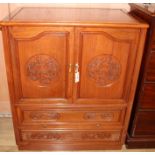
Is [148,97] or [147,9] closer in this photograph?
[147,9]

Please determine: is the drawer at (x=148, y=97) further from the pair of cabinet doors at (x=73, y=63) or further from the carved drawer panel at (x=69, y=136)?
the carved drawer panel at (x=69, y=136)

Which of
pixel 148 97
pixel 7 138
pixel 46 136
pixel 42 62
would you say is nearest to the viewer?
pixel 42 62

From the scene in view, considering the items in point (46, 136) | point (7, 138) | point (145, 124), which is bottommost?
point (7, 138)

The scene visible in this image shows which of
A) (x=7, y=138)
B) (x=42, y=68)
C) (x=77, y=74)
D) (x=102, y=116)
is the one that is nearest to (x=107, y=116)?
(x=102, y=116)

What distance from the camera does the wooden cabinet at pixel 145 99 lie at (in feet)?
4.18

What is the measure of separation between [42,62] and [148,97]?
2.61 ft

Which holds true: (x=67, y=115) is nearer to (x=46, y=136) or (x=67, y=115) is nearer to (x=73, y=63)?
(x=46, y=136)

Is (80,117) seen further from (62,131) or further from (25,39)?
(25,39)

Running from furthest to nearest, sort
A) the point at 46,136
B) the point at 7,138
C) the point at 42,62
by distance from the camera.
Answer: the point at 7,138 < the point at 46,136 < the point at 42,62

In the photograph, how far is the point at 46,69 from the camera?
1.28 metres

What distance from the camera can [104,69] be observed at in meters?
1.30

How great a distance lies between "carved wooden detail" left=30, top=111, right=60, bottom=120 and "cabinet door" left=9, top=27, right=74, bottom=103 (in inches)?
4.8

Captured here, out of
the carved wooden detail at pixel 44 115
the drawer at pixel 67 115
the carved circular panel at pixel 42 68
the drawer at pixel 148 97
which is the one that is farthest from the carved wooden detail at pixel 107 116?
the carved circular panel at pixel 42 68

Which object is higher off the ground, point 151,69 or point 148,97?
point 151,69
